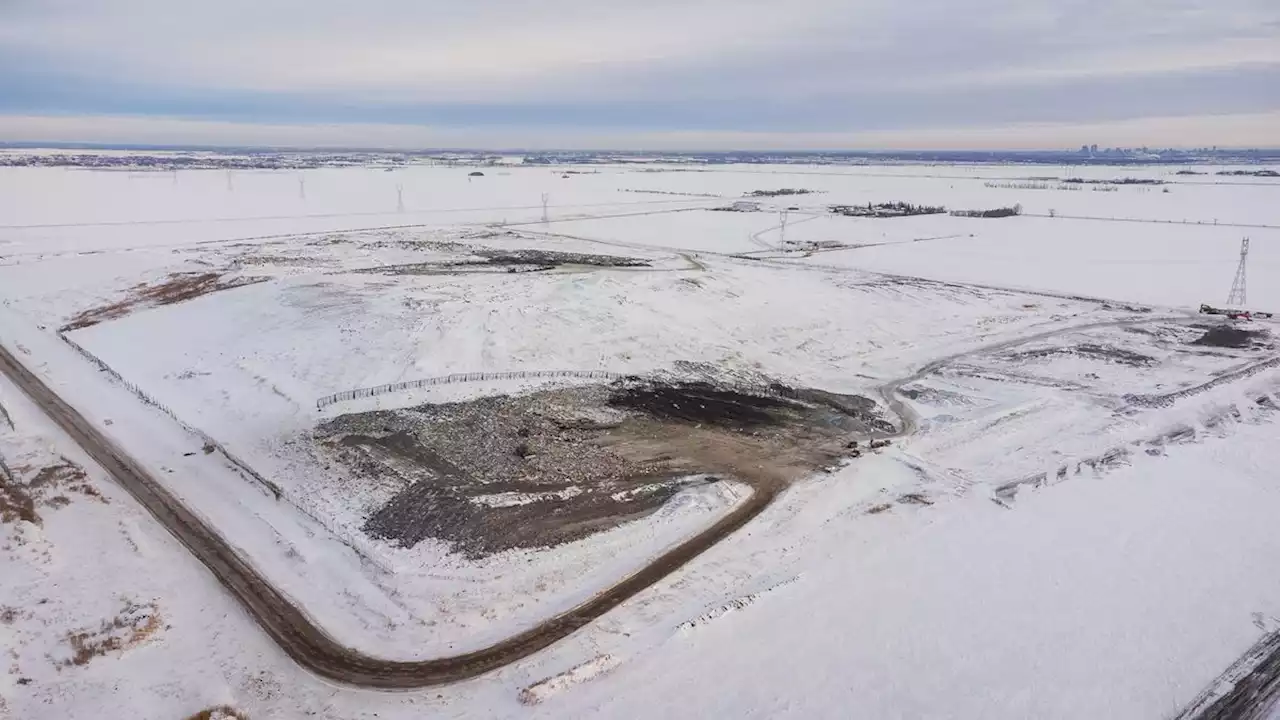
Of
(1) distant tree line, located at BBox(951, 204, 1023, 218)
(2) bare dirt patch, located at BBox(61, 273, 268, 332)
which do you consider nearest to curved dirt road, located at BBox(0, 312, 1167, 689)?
(2) bare dirt patch, located at BBox(61, 273, 268, 332)

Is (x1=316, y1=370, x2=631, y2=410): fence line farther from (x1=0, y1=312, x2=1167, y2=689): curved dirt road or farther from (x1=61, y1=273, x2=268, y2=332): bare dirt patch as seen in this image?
(x1=61, y1=273, x2=268, y2=332): bare dirt patch

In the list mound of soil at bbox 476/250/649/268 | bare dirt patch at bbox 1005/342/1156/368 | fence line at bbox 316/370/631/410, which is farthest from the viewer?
mound of soil at bbox 476/250/649/268

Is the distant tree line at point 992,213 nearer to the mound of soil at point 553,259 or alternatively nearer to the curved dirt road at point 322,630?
the mound of soil at point 553,259

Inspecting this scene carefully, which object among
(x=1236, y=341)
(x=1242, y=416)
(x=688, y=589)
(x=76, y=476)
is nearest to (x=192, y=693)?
(x=688, y=589)

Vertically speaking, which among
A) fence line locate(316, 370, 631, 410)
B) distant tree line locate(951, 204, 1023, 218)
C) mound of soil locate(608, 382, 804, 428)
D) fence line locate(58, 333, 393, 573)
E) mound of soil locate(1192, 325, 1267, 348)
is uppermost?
distant tree line locate(951, 204, 1023, 218)

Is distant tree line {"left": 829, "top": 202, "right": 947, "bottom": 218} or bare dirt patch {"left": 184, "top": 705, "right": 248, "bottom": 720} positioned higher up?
distant tree line {"left": 829, "top": 202, "right": 947, "bottom": 218}

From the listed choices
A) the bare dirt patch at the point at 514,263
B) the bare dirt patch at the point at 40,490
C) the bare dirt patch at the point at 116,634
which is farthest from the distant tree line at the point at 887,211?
the bare dirt patch at the point at 116,634

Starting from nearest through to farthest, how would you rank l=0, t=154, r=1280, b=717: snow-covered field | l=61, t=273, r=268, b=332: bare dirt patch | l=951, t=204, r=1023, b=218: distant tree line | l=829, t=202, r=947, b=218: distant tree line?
l=0, t=154, r=1280, b=717: snow-covered field, l=61, t=273, r=268, b=332: bare dirt patch, l=951, t=204, r=1023, b=218: distant tree line, l=829, t=202, r=947, b=218: distant tree line

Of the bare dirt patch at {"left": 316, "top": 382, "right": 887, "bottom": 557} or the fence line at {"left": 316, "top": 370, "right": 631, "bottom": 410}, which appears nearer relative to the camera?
the bare dirt patch at {"left": 316, "top": 382, "right": 887, "bottom": 557}
